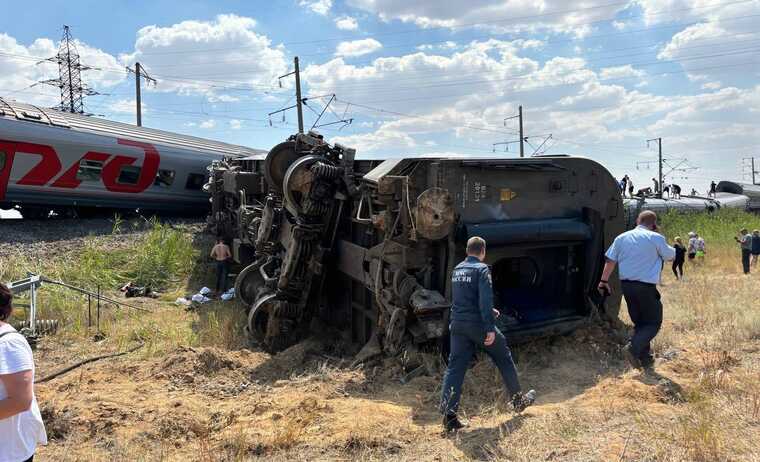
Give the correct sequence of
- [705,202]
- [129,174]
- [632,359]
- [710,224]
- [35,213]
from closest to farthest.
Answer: [632,359]
[35,213]
[129,174]
[710,224]
[705,202]

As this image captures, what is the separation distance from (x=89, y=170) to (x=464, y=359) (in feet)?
43.9

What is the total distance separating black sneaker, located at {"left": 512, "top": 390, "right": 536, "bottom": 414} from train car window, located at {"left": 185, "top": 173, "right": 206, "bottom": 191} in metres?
14.7

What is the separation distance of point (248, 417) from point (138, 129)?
14.5 m

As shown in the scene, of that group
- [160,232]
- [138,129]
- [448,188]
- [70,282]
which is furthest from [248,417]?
[138,129]

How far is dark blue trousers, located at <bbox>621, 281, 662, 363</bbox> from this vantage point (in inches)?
209

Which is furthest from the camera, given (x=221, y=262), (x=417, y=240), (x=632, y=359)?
(x=221, y=262)

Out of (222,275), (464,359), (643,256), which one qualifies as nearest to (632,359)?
(643,256)

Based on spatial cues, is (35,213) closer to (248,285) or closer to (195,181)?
(195,181)

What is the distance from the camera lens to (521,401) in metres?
4.39

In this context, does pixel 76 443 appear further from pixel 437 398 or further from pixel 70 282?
pixel 70 282

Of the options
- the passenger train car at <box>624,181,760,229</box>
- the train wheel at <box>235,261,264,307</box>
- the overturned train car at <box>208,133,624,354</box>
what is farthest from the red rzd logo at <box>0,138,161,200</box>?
the passenger train car at <box>624,181,760,229</box>

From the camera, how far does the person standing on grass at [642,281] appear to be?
5.29 metres

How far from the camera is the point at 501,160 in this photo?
595 centimetres

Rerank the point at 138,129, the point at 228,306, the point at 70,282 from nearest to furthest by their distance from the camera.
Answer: the point at 228,306
the point at 70,282
the point at 138,129
